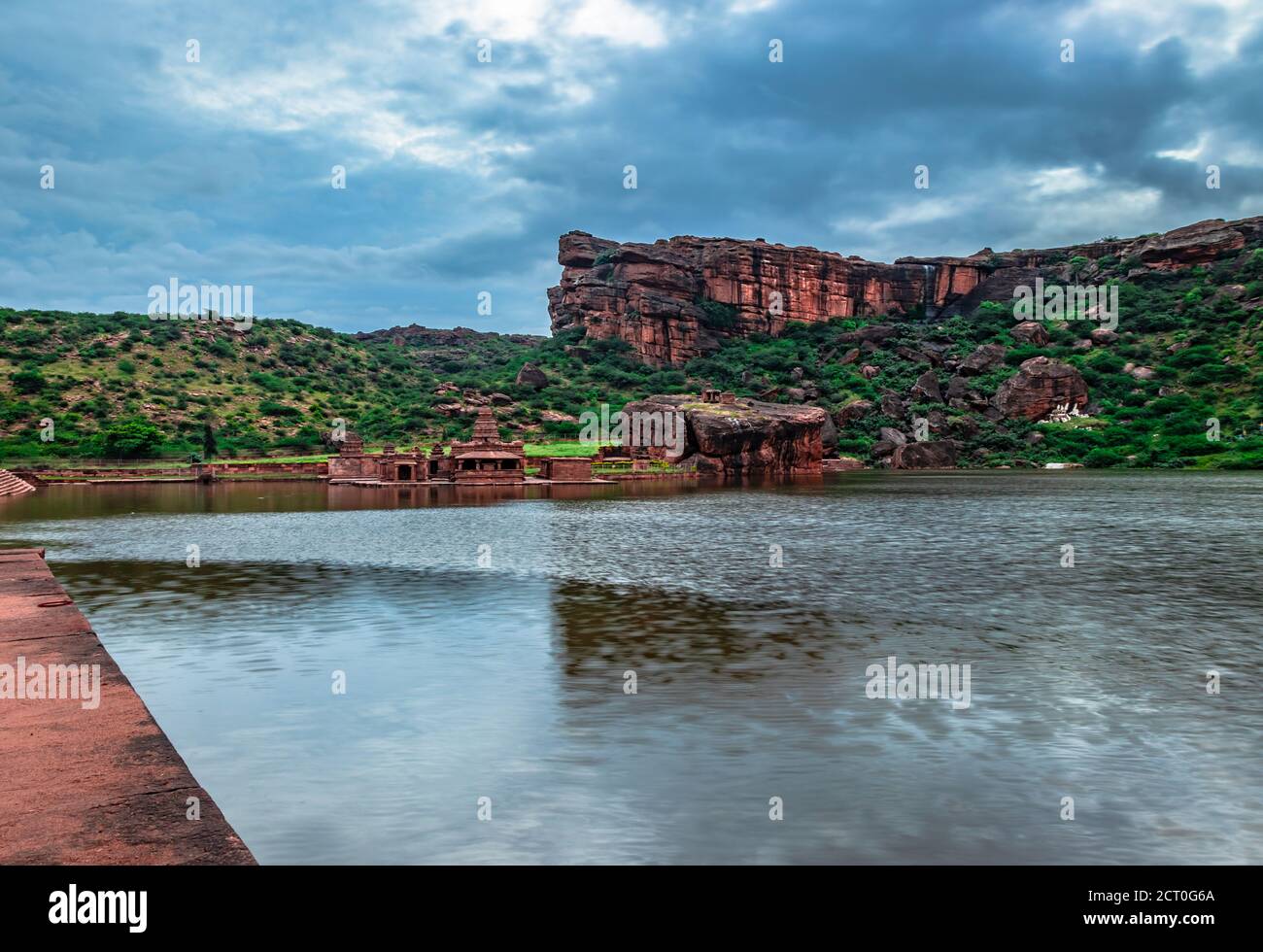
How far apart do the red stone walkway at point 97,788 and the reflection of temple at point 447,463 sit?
180ft

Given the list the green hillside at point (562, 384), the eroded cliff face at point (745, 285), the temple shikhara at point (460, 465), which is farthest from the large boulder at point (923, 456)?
the eroded cliff face at point (745, 285)

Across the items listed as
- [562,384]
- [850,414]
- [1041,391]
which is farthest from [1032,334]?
[562,384]

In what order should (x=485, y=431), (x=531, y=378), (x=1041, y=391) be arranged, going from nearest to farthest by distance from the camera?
(x=485, y=431)
(x=1041, y=391)
(x=531, y=378)

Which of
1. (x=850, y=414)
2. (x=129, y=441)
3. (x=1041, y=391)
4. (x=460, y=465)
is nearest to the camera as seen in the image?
(x=460, y=465)

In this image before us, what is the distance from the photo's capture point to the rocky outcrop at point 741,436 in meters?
79.9

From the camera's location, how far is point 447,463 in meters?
66.6

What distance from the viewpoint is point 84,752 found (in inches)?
265

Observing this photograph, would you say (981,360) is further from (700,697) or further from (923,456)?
(700,697)

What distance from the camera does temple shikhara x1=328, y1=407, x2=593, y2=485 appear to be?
64250 millimetres

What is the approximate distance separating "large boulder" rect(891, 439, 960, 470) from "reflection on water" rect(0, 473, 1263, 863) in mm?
71511

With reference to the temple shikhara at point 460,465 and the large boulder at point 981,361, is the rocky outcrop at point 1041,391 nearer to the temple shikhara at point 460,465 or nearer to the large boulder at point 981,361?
the large boulder at point 981,361

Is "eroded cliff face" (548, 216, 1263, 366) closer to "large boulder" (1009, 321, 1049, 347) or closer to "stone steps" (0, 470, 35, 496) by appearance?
"large boulder" (1009, 321, 1049, 347)

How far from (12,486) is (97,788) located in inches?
2367
